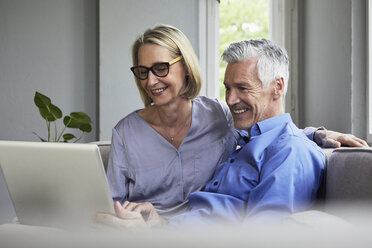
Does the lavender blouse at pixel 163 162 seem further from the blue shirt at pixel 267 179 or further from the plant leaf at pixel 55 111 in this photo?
the plant leaf at pixel 55 111

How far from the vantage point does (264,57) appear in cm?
149

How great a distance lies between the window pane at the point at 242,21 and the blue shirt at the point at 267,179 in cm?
478

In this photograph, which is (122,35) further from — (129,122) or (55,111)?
(129,122)

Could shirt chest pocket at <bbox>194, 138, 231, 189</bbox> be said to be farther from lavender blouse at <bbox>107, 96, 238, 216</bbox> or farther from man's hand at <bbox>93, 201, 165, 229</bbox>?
man's hand at <bbox>93, 201, 165, 229</bbox>

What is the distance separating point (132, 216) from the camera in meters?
1.26

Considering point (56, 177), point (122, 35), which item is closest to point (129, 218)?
point (56, 177)

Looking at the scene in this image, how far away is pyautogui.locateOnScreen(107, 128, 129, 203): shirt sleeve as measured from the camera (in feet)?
5.57

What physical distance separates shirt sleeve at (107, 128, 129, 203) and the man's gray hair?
601 mm

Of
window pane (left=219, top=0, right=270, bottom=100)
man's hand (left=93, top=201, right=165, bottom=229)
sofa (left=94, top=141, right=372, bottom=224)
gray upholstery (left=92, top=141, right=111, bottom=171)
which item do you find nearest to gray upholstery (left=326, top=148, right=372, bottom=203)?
sofa (left=94, top=141, right=372, bottom=224)

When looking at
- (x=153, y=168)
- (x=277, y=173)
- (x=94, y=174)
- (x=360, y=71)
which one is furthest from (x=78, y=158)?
(x=360, y=71)

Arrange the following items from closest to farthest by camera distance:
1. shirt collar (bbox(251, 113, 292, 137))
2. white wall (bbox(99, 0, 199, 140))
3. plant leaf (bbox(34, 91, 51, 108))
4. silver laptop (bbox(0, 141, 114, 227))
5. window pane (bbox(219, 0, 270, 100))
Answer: silver laptop (bbox(0, 141, 114, 227))
shirt collar (bbox(251, 113, 292, 137))
plant leaf (bbox(34, 91, 51, 108))
white wall (bbox(99, 0, 199, 140))
window pane (bbox(219, 0, 270, 100))

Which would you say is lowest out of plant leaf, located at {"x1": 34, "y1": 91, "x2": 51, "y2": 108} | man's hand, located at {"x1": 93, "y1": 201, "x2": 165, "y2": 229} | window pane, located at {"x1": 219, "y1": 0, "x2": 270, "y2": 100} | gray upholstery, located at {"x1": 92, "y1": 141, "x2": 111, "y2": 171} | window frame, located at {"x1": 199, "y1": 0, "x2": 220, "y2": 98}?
man's hand, located at {"x1": 93, "y1": 201, "x2": 165, "y2": 229}

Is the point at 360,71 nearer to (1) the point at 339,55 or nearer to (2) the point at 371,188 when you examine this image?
(1) the point at 339,55

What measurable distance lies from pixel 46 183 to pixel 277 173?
0.64 metres
